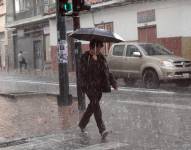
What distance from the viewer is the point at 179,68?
2016cm

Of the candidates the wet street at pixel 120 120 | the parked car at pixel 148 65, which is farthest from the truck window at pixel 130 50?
the wet street at pixel 120 120

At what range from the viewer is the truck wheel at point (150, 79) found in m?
20.4

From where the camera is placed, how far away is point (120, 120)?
38.0ft

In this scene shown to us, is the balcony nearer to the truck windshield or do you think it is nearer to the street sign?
the truck windshield

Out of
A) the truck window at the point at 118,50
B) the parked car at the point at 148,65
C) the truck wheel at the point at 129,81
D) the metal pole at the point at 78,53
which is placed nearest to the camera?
the metal pole at the point at 78,53

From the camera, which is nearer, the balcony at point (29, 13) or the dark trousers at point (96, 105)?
the dark trousers at point (96, 105)

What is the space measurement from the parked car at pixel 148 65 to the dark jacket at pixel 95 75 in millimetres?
10697

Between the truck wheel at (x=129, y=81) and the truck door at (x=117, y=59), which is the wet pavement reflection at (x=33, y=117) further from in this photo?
the truck wheel at (x=129, y=81)

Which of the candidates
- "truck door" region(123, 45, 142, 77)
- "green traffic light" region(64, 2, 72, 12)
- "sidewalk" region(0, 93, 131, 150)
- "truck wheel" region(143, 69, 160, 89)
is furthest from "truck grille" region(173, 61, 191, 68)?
"green traffic light" region(64, 2, 72, 12)

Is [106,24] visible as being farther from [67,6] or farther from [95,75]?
[95,75]

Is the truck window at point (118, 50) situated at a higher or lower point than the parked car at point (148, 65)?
higher

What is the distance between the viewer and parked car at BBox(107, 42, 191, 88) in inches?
790

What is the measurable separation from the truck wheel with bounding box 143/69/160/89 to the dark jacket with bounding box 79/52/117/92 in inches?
433

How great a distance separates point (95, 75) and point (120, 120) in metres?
2.38
